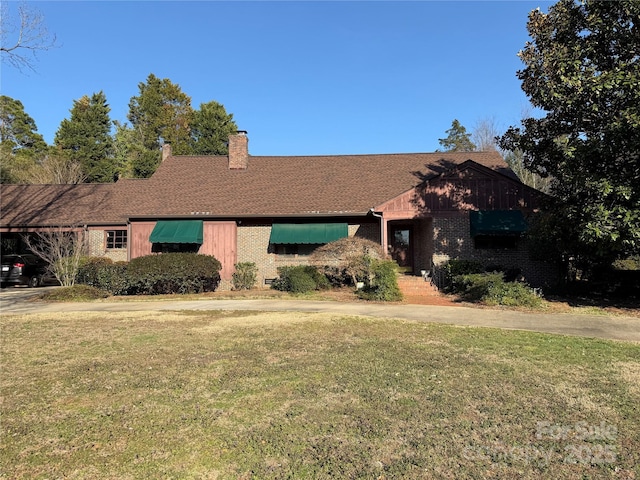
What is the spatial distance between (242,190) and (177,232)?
157 inches

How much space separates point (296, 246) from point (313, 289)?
3.84m

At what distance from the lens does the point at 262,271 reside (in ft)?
62.1

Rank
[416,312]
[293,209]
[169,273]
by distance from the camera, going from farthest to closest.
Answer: [293,209], [169,273], [416,312]

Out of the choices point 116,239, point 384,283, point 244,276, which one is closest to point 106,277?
point 244,276

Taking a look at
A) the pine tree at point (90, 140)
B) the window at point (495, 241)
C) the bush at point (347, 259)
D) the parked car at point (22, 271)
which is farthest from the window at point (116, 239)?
the pine tree at point (90, 140)

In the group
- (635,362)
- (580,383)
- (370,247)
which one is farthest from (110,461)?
(370,247)

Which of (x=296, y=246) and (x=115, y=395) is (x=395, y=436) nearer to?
(x=115, y=395)

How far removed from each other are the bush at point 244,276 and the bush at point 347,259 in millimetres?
3422

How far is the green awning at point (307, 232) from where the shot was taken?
1814cm

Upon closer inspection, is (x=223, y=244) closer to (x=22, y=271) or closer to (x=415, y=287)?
(x=415, y=287)

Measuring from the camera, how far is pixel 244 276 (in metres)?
18.4

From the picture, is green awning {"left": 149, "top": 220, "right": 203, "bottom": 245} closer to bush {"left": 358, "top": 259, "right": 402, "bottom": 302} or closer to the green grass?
bush {"left": 358, "top": 259, "right": 402, "bottom": 302}

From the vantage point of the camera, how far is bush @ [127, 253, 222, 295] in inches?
613

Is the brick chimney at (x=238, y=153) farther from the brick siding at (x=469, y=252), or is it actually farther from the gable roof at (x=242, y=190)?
the brick siding at (x=469, y=252)
